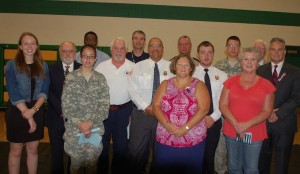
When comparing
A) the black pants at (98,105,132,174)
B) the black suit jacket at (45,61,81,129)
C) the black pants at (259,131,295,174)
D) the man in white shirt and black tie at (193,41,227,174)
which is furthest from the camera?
the black pants at (98,105,132,174)

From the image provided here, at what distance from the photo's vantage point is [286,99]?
118 inches

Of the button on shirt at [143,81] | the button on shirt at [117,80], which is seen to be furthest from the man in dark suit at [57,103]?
the button on shirt at [143,81]

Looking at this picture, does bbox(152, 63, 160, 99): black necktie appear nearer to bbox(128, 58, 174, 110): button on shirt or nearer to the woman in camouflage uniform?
bbox(128, 58, 174, 110): button on shirt

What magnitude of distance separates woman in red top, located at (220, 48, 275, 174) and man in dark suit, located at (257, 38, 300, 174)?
355mm

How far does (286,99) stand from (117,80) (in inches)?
77.6

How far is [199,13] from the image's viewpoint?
24.3 ft

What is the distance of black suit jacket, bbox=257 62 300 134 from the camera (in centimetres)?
295

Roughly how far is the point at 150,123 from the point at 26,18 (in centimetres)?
540

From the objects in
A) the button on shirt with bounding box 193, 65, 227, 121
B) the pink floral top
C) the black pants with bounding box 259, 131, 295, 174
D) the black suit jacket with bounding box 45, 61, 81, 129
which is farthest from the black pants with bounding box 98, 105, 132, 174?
the black pants with bounding box 259, 131, 295, 174

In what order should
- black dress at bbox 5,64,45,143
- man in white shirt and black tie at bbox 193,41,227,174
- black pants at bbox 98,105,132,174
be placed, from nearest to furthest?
black dress at bbox 5,64,45,143 < man in white shirt and black tie at bbox 193,41,227,174 < black pants at bbox 98,105,132,174

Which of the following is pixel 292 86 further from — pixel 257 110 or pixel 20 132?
pixel 20 132

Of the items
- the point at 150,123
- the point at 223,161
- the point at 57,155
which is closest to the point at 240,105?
the point at 150,123

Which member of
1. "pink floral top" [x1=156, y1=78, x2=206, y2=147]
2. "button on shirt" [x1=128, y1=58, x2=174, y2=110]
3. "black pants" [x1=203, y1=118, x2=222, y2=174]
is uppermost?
"button on shirt" [x1=128, y1=58, x2=174, y2=110]

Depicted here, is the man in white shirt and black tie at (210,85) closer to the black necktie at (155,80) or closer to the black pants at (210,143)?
the black pants at (210,143)
